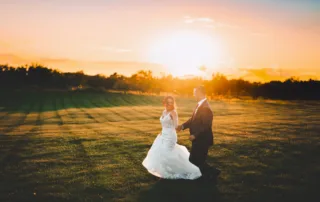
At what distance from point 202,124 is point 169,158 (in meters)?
1.78

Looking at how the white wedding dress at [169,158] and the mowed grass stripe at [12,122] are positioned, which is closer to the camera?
the white wedding dress at [169,158]

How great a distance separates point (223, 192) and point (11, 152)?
13.2 m

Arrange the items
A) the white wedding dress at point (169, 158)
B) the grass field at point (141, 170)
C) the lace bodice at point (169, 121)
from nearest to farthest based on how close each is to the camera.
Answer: the grass field at point (141, 170) < the lace bodice at point (169, 121) < the white wedding dress at point (169, 158)

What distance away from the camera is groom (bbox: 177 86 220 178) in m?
11.3

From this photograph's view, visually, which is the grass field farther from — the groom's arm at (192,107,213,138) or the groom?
the groom's arm at (192,107,213,138)

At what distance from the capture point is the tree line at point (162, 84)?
261 ft

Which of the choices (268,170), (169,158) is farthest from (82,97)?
(169,158)

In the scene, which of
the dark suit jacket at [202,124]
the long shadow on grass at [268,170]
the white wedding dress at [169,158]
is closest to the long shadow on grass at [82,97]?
the long shadow on grass at [268,170]

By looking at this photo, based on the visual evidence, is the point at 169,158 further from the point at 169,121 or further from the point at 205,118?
the point at 205,118

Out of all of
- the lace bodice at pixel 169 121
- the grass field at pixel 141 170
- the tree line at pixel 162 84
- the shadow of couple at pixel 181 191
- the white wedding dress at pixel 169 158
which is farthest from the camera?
the tree line at pixel 162 84

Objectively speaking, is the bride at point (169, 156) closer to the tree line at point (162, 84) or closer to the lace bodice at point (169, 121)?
the lace bodice at point (169, 121)

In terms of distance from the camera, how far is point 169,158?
460 inches

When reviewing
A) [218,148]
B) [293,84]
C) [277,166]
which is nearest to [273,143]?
[218,148]

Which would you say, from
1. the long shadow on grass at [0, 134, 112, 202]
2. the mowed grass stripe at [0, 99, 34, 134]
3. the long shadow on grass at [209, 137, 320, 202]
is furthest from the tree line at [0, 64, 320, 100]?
the long shadow on grass at [0, 134, 112, 202]
